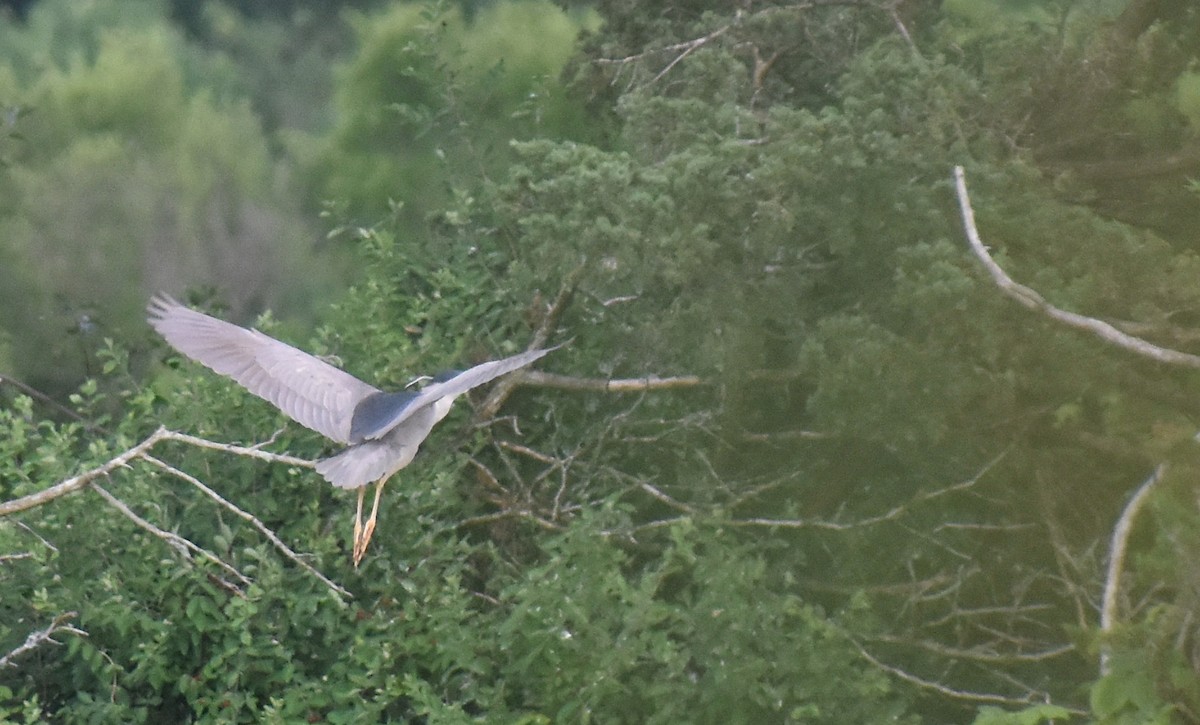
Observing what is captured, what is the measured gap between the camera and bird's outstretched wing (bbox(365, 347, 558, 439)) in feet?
12.0

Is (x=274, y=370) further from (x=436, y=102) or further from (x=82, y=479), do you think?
(x=436, y=102)

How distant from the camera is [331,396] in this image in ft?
14.0

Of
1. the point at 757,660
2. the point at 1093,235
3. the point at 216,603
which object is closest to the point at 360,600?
the point at 216,603

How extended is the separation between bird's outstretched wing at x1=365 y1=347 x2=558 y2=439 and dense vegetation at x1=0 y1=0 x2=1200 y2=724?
1.32 feet

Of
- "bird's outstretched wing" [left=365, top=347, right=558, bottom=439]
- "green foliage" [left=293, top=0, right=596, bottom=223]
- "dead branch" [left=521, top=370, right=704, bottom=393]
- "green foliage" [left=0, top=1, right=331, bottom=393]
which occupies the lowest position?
"green foliage" [left=0, top=1, right=331, bottom=393]

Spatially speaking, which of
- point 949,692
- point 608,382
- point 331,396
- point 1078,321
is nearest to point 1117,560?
point 1078,321

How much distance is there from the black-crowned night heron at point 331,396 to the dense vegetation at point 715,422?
0.98 feet

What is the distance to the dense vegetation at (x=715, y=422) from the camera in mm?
4234

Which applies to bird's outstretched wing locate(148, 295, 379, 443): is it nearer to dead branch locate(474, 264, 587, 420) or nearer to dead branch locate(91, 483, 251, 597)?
dead branch locate(91, 483, 251, 597)

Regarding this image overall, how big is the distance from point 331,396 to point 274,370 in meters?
0.17

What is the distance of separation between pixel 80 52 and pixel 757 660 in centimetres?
550

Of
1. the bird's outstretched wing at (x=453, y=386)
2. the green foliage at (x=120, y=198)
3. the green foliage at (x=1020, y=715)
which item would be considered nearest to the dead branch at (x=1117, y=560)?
the green foliage at (x=1020, y=715)

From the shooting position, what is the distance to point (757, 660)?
162 inches

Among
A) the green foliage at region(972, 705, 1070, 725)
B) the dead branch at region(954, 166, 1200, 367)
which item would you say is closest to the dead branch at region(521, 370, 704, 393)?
the dead branch at region(954, 166, 1200, 367)
